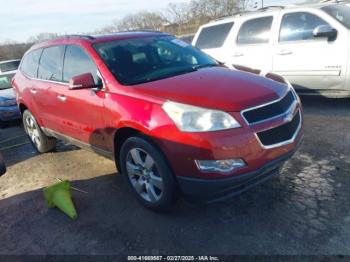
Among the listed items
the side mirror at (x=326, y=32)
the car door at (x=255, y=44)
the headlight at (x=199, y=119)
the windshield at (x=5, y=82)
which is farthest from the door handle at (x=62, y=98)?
the windshield at (x=5, y=82)

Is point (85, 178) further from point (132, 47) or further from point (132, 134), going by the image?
point (132, 47)

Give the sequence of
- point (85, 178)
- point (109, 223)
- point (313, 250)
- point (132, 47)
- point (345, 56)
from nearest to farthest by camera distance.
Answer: point (313, 250)
point (109, 223)
point (132, 47)
point (85, 178)
point (345, 56)

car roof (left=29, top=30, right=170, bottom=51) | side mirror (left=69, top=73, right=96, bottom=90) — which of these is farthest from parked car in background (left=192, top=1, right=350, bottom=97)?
side mirror (left=69, top=73, right=96, bottom=90)

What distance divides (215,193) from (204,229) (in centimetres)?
42

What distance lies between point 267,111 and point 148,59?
1.61m

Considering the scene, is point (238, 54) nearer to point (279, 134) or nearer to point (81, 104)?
point (81, 104)

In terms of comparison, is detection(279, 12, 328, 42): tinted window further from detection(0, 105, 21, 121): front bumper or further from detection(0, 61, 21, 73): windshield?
detection(0, 61, 21, 73): windshield

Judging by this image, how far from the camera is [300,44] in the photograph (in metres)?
6.34

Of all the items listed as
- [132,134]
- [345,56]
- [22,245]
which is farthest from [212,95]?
[345,56]

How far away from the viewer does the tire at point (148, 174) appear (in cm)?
331

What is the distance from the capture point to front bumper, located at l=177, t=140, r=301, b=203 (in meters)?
3.05

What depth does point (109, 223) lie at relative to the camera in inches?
142

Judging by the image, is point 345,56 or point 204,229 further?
point 345,56

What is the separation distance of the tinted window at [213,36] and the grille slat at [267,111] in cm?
439
